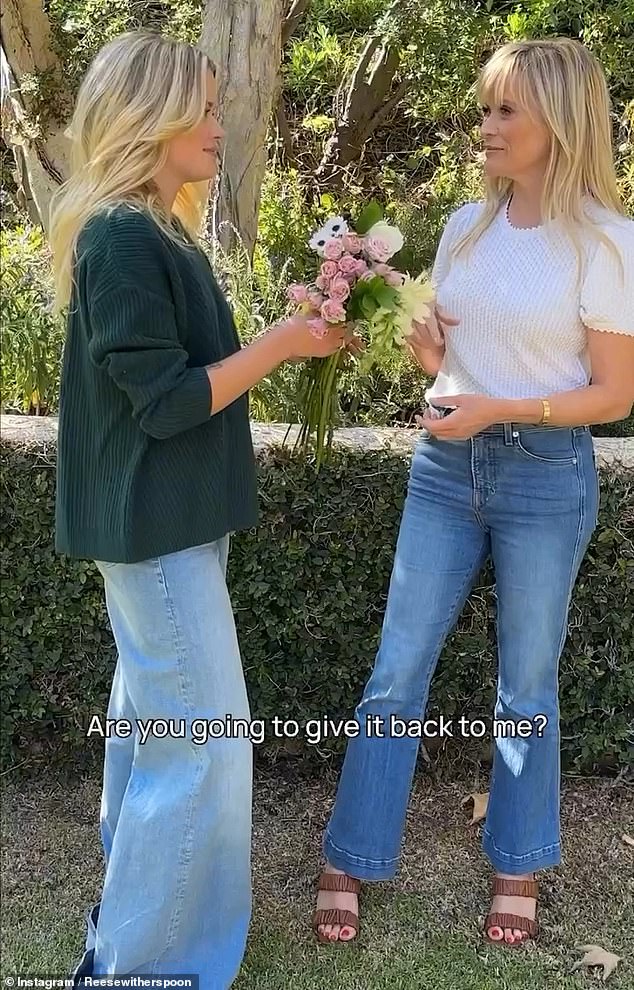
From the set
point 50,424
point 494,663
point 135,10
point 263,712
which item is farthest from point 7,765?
point 135,10

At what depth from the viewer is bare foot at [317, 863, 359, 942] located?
8.29ft

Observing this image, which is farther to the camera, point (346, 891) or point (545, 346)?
point (346, 891)

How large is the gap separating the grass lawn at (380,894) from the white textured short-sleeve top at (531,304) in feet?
4.66

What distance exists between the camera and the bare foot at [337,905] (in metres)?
2.53

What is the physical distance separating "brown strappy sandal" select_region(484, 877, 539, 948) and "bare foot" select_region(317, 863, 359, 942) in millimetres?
354

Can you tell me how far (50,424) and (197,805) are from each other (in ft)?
5.00

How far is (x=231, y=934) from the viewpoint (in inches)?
86.4

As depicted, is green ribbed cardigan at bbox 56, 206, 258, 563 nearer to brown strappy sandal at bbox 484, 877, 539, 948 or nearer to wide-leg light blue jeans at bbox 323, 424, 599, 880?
wide-leg light blue jeans at bbox 323, 424, 599, 880

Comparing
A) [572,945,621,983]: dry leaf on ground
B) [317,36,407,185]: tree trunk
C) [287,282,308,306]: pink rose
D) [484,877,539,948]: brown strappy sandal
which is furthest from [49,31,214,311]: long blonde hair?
[317,36,407,185]: tree trunk

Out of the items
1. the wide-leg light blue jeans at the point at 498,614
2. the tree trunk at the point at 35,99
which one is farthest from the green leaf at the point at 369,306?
the tree trunk at the point at 35,99

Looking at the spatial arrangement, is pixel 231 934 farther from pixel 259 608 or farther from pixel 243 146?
pixel 243 146

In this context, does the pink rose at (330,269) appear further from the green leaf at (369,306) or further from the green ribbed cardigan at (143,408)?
the green ribbed cardigan at (143,408)

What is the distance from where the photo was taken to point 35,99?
4418mm

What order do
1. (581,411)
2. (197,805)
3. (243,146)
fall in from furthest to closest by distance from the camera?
(243,146), (581,411), (197,805)
